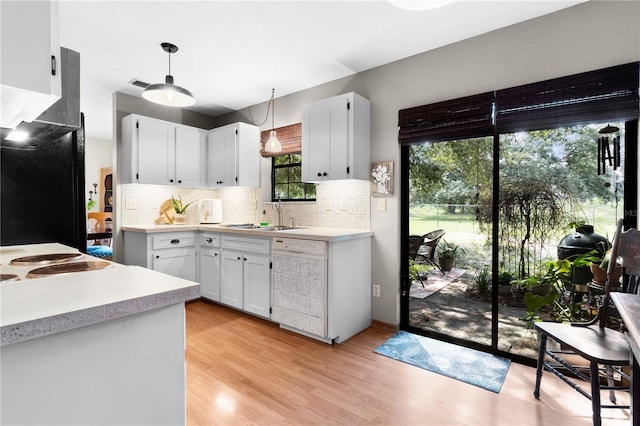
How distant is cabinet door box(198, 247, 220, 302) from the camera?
363 cm

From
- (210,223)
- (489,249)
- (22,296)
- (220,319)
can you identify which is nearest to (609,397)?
(489,249)

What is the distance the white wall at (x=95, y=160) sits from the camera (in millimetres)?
6512

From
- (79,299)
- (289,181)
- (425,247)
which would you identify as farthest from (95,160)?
(79,299)

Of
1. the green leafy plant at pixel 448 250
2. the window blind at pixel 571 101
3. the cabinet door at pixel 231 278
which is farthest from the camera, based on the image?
the cabinet door at pixel 231 278

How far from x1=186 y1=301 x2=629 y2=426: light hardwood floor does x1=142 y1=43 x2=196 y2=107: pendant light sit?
203 cm

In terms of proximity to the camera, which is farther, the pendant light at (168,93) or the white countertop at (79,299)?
the pendant light at (168,93)

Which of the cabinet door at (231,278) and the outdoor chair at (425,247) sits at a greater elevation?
the outdoor chair at (425,247)

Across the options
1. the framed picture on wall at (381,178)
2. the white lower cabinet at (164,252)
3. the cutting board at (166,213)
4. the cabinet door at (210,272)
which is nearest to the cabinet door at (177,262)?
the white lower cabinet at (164,252)

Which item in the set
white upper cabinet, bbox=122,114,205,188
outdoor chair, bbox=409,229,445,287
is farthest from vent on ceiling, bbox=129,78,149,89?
outdoor chair, bbox=409,229,445,287

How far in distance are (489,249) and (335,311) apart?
4.41 feet

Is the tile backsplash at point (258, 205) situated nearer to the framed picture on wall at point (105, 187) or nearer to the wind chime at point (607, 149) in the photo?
the wind chime at point (607, 149)

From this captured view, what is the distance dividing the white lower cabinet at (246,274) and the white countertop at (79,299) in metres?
2.04

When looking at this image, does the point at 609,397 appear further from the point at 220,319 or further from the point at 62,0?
the point at 62,0

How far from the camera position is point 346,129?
2.97 m
